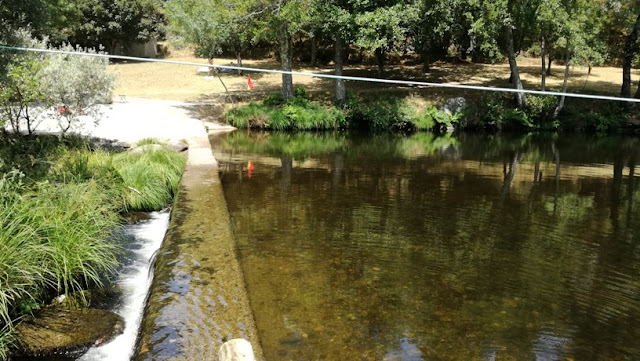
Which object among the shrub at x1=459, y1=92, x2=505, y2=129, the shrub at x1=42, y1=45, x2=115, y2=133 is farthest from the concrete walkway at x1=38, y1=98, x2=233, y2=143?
the shrub at x1=459, y1=92, x2=505, y2=129

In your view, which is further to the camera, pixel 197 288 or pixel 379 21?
pixel 379 21

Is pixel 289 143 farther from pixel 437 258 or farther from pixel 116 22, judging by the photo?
pixel 116 22

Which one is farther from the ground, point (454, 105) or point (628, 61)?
point (628, 61)

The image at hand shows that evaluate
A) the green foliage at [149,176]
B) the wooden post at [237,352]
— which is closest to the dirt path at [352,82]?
the green foliage at [149,176]

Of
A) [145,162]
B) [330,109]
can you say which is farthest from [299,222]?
[330,109]

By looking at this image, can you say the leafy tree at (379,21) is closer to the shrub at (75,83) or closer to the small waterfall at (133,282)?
the shrub at (75,83)

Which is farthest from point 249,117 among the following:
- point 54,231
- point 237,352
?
point 237,352

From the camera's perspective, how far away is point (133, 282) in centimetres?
657

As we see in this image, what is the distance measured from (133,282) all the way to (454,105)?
18288 mm

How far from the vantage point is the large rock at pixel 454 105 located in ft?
73.5

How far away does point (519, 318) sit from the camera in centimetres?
576

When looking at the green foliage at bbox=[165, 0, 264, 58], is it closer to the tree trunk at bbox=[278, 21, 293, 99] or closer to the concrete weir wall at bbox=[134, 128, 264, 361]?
the tree trunk at bbox=[278, 21, 293, 99]

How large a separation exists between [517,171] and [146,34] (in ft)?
93.3

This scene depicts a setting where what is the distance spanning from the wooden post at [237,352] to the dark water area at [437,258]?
4.44 ft
